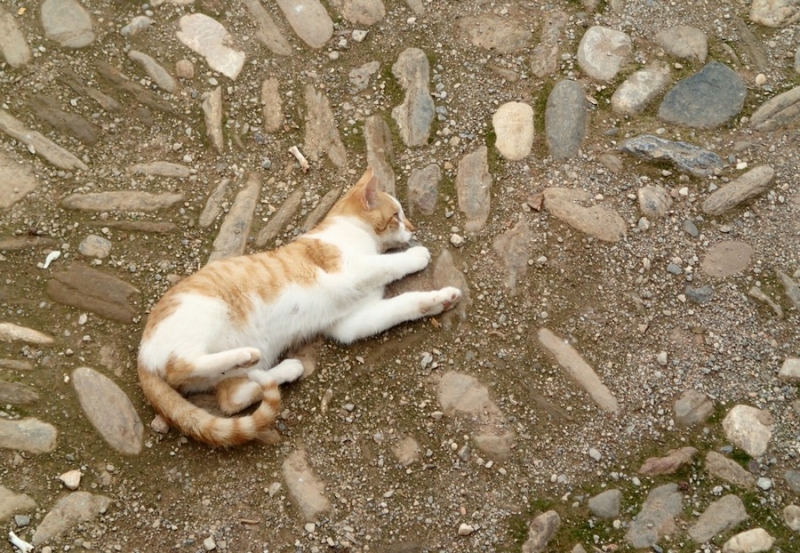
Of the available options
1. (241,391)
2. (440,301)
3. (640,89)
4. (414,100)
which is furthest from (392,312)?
(640,89)

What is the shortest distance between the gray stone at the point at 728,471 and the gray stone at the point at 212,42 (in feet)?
12.4

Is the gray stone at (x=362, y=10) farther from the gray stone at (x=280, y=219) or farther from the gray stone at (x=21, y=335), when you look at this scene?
the gray stone at (x=21, y=335)

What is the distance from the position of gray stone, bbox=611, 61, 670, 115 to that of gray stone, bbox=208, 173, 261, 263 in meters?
2.34

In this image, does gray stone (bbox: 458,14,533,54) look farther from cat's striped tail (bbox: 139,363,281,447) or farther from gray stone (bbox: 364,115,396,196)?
cat's striped tail (bbox: 139,363,281,447)

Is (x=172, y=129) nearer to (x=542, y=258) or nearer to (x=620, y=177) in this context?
(x=542, y=258)

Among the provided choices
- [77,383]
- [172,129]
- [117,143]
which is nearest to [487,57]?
[172,129]

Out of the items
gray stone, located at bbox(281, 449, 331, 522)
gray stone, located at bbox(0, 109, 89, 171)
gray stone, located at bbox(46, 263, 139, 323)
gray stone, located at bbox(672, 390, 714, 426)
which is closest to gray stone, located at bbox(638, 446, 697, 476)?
gray stone, located at bbox(672, 390, 714, 426)

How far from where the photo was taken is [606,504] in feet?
11.5

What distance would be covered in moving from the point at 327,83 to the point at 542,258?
1978 millimetres

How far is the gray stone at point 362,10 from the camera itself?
17.5 ft

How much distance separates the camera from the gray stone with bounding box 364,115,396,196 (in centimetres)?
474

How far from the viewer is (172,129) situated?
4957 millimetres

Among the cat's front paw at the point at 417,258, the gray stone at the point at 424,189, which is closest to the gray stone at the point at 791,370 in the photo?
the cat's front paw at the point at 417,258

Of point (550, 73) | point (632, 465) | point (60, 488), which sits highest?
point (550, 73)
